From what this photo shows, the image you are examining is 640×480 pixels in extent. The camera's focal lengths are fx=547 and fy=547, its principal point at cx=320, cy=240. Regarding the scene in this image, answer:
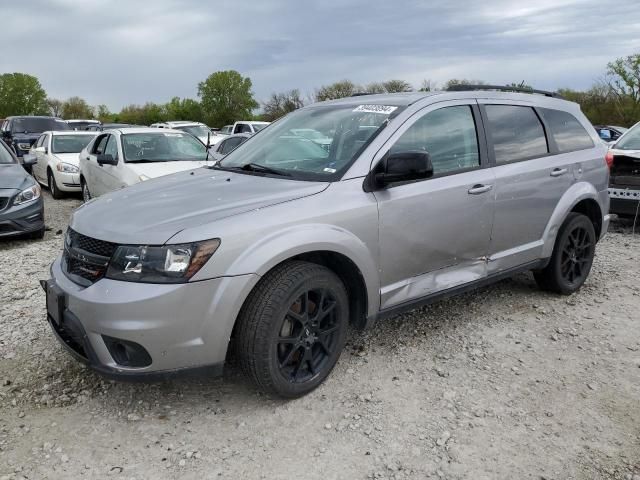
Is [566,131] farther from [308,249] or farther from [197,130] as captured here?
[197,130]

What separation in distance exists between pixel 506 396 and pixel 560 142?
2.40 m

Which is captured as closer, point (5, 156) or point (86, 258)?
point (86, 258)

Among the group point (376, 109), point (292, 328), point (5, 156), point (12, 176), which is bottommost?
point (292, 328)

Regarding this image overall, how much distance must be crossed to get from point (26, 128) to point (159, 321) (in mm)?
18257

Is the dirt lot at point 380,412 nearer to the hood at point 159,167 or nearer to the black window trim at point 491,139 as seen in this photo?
the black window trim at point 491,139

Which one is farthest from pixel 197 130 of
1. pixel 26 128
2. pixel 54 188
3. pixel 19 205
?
pixel 19 205

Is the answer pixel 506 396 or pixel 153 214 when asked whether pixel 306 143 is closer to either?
pixel 153 214

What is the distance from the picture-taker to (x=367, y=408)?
10.1 feet

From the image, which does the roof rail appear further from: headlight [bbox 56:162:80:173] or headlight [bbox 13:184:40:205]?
headlight [bbox 56:162:80:173]

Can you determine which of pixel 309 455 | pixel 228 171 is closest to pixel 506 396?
pixel 309 455

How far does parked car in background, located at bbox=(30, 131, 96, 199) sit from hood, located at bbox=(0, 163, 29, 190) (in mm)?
3429

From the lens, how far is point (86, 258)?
292cm

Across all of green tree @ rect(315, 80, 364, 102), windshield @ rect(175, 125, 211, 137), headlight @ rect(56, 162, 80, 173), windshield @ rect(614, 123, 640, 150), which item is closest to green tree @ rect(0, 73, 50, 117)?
green tree @ rect(315, 80, 364, 102)

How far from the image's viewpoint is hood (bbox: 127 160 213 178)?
7555mm
